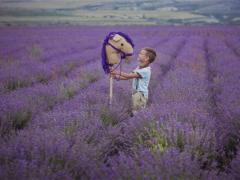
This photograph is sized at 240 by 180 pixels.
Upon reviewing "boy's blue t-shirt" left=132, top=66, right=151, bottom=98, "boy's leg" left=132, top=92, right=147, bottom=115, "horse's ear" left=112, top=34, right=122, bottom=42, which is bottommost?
"boy's leg" left=132, top=92, right=147, bottom=115

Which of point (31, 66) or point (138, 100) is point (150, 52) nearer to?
point (138, 100)

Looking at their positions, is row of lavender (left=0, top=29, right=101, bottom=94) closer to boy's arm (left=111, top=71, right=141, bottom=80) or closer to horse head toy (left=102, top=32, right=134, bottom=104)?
horse head toy (left=102, top=32, right=134, bottom=104)

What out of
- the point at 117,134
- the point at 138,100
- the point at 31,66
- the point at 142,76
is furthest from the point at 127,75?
the point at 31,66

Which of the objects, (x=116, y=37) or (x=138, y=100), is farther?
(x=138, y=100)

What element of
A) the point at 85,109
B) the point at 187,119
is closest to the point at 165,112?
the point at 187,119

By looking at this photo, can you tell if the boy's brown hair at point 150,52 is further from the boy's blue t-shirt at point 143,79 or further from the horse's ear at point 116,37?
the horse's ear at point 116,37

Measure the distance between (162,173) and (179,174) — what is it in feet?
0.34

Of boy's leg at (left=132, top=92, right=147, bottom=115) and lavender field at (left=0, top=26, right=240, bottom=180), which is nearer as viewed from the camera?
lavender field at (left=0, top=26, right=240, bottom=180)

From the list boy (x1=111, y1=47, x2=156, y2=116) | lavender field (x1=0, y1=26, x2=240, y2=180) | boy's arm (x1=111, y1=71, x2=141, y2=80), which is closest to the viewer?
lavender field (x1=0, y1=26, x2=240, y2=180)

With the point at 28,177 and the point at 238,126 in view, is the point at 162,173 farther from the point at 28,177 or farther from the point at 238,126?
the point at 238,126

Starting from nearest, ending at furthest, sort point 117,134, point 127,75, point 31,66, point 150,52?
1. point 117,134
2. point 127,75
3. point 150,52
4. point 31,66

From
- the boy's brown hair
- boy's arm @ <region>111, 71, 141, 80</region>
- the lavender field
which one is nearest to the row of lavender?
the lavender field

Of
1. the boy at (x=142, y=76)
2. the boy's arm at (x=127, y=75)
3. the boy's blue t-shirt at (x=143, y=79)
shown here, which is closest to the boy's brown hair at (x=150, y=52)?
the boy at (x=142, y=76)

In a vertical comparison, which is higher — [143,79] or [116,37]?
[116,37]
